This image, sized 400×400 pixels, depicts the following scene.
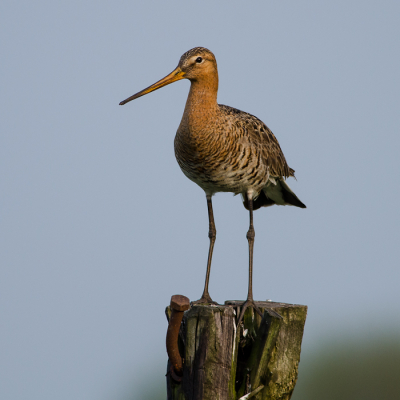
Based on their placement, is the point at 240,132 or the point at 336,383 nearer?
the point at 240,132

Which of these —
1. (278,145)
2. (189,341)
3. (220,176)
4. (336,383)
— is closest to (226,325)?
(189,341)

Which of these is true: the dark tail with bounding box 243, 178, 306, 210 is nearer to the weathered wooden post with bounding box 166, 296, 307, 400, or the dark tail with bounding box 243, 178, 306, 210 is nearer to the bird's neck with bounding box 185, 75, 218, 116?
the bird's neck with bounding box 185, 75, 218, 116

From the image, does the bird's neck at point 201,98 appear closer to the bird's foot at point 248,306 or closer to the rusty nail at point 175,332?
the bird's foot at point 248,306

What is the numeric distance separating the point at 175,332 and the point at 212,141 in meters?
2.64

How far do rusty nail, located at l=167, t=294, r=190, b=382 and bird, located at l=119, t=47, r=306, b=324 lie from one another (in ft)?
5.75

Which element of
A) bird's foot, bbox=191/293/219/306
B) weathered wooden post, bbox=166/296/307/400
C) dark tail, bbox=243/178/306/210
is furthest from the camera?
dark tail, bbox=243/178/306/210

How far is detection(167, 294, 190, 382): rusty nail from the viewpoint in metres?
4.57

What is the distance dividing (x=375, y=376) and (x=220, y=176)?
15242mm

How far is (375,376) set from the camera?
64.9 ft

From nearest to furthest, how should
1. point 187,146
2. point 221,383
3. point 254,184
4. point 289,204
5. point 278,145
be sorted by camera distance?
point 221,383 → point 187,146 → point 254,184 → point 278,145 → point 289,204

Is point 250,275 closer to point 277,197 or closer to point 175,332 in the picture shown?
point 277,197

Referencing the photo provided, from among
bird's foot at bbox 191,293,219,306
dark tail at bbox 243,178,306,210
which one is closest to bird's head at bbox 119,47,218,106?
dark tail at bbox 243,178,306,210

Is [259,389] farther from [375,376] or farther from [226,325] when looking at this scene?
[375,376]

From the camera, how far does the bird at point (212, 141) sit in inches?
266
